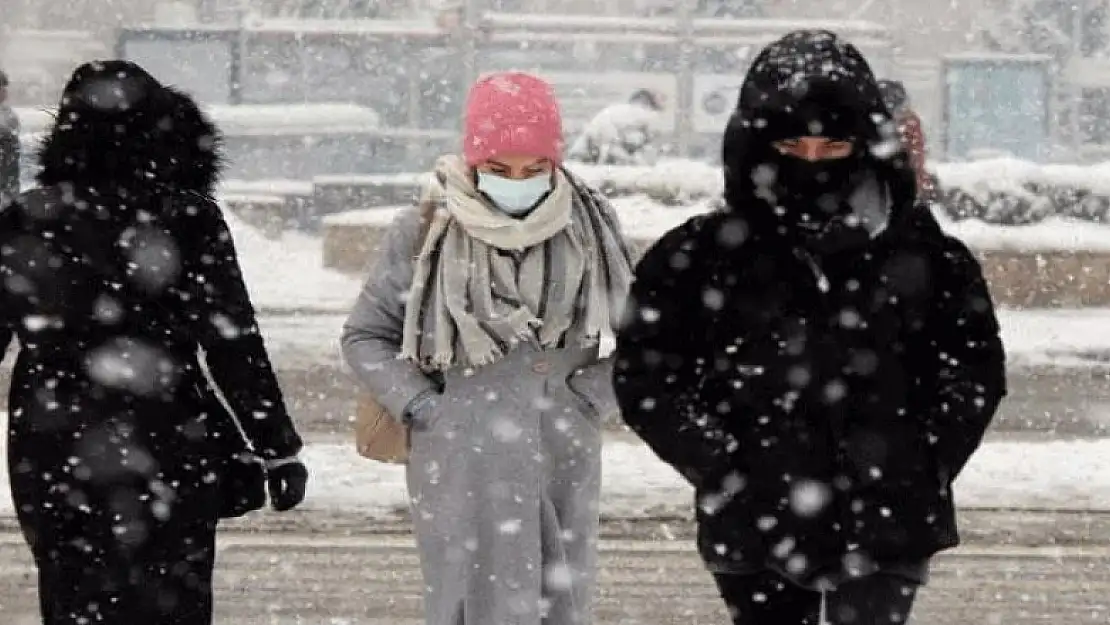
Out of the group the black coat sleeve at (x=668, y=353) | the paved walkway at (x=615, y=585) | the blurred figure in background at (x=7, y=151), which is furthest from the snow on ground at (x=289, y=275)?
the black coat sleeve at (x=668, y=353)

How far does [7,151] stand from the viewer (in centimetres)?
1313

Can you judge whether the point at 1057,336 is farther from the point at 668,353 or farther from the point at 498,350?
the point at 668,353

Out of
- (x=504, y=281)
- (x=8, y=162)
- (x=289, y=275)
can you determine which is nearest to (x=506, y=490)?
(x=504, y=281)

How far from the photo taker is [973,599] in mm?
6387

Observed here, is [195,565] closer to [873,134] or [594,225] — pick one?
[594,225]

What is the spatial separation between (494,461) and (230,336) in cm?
70

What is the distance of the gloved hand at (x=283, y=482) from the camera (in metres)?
3.96

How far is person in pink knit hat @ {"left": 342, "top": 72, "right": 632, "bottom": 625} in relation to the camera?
165 inches

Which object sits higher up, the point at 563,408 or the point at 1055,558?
the point at 563,408

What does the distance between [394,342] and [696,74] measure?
22.0 m

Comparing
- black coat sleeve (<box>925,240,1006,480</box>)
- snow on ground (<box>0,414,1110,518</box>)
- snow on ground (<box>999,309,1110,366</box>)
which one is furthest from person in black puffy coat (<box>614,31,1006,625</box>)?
snow on ground (<box>999,309,1110,366</box>)

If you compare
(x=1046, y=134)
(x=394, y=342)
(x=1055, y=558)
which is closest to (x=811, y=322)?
(x=394, y=342)

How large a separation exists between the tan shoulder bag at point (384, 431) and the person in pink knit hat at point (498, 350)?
1cm

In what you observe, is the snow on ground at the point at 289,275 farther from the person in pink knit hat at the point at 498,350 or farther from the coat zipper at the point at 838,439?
the coat zipper at the point at 838,439
